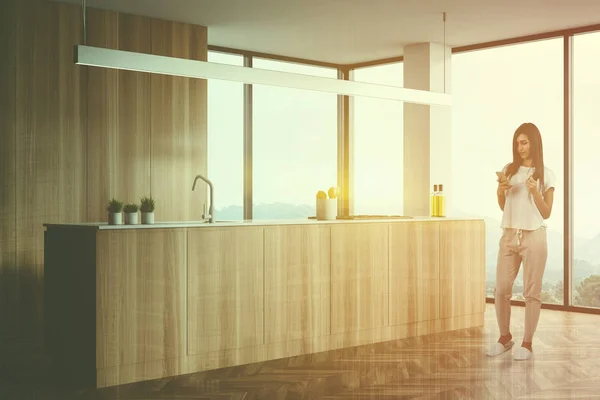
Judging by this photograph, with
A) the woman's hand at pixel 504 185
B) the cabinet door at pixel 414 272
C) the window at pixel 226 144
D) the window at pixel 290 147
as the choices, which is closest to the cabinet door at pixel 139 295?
the cabinet door at pixel 414 272

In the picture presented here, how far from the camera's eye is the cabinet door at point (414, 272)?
6.42 m

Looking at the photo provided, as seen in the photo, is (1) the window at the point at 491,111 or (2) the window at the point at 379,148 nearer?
(1) the window at the point at 491,111

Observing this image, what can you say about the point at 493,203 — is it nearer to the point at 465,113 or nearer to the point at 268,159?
the point at 465,113

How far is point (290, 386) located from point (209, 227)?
1206mm

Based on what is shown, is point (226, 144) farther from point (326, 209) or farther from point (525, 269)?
point (525, 269)

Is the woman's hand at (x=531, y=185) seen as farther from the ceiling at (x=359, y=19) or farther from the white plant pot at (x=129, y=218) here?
the white plant pot at (x=129, y=218)

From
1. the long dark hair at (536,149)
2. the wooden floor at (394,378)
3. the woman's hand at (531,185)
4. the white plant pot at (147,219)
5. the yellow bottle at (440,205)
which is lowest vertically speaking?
the wooden floor at (394,378)

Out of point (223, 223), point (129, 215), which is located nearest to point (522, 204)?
point (223, 223)

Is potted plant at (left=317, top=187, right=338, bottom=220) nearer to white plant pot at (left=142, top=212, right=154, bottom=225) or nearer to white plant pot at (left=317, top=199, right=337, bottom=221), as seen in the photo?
white plant pot at (left=317, top=199, right=337, bottom=221)

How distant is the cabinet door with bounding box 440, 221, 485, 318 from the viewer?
679cm

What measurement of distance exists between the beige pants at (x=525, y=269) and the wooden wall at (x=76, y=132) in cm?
315

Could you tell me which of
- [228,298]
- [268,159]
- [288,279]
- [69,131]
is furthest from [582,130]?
[69,131]

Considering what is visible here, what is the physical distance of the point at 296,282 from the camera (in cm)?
575

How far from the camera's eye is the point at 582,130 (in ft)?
26.2
